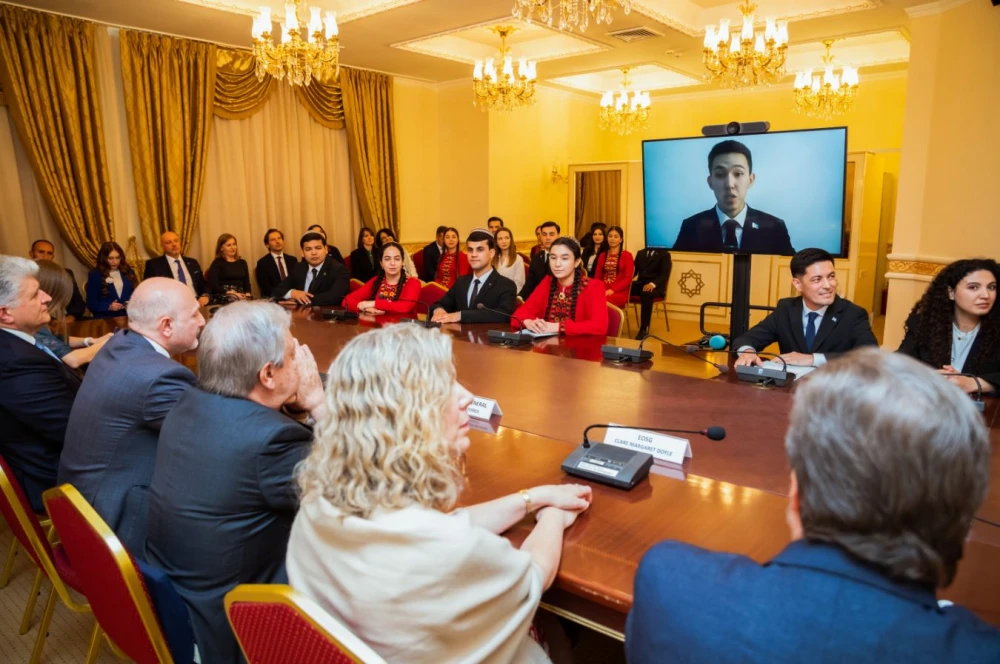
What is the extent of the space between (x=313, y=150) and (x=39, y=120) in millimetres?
2511

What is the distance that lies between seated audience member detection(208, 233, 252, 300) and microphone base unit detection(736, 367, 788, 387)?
4.73 meters

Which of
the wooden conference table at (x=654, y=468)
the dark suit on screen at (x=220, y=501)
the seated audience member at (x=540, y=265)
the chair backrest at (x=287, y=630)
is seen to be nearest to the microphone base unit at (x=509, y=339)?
the wooden conference table at (x=654, y=468)

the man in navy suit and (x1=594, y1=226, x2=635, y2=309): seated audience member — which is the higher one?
the man in navy suit

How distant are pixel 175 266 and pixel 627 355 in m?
4.49

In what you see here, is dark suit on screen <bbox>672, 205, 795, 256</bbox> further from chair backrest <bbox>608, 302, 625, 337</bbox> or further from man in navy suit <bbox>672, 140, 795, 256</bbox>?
chair backrest <bbox>608, 302, 625, 337</bbox>

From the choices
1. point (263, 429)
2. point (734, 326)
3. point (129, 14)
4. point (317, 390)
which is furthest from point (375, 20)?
point (263, 429)

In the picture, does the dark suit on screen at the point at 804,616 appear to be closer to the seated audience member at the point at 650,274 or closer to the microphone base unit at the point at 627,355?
the microphone base unit at the point at 627,355


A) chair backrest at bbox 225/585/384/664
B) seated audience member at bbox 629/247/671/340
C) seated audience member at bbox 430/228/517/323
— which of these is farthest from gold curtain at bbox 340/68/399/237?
chair backrest at bbox 225/585/384/664

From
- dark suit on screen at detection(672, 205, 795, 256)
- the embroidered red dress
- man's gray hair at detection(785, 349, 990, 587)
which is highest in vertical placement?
dark suit on screen at detection(672, 205, 795, 256)

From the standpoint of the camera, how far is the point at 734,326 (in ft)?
11.7

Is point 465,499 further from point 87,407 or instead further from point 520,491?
point 87,407

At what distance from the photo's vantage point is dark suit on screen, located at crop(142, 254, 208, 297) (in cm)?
563

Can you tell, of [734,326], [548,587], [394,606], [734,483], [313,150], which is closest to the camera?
[394,606]

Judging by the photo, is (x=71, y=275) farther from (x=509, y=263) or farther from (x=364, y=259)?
(x=509, y=263)
